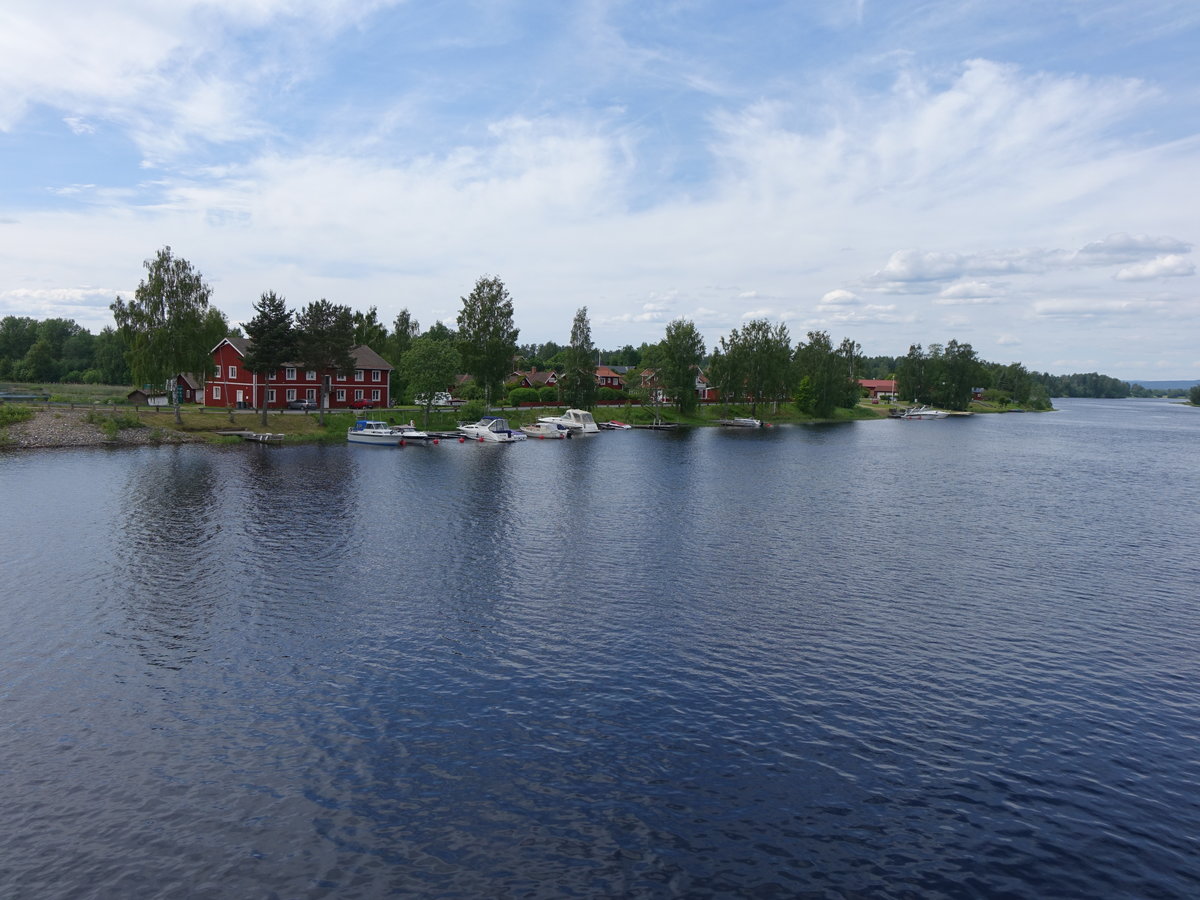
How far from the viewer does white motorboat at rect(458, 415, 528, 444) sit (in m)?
112

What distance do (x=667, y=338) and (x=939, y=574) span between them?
111 meters

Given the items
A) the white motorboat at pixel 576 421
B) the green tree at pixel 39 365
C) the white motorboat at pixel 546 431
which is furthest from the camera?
the green tree at pixel 39 365

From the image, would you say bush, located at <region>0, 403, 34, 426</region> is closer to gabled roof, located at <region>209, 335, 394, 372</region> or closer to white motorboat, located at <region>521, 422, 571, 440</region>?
gabled roof, located at <region>209, 335, 394, 372</region>

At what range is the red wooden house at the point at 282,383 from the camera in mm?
112000

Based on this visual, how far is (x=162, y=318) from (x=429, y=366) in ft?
118

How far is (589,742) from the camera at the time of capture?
22859 millimetres

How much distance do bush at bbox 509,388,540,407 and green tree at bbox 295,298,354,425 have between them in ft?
153

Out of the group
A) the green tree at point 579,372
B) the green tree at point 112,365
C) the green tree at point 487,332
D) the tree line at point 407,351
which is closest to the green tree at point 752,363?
the tree line at point 407,351

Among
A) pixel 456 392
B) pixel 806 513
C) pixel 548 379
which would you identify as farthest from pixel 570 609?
pixel 548 379

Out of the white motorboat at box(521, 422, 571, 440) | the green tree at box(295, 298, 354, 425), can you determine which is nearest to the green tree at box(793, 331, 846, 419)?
the white motorboat at box(521, 422, 571, 440)

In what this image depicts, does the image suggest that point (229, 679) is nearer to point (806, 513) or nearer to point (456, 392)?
point (806, 513)

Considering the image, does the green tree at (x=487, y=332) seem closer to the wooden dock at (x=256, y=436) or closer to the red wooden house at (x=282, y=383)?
the red wooden house at (x=282, y=383)

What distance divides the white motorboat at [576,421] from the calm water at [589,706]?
73030 mm

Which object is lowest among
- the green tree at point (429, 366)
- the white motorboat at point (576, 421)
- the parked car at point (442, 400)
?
the white motorboat at point (576, 421)
